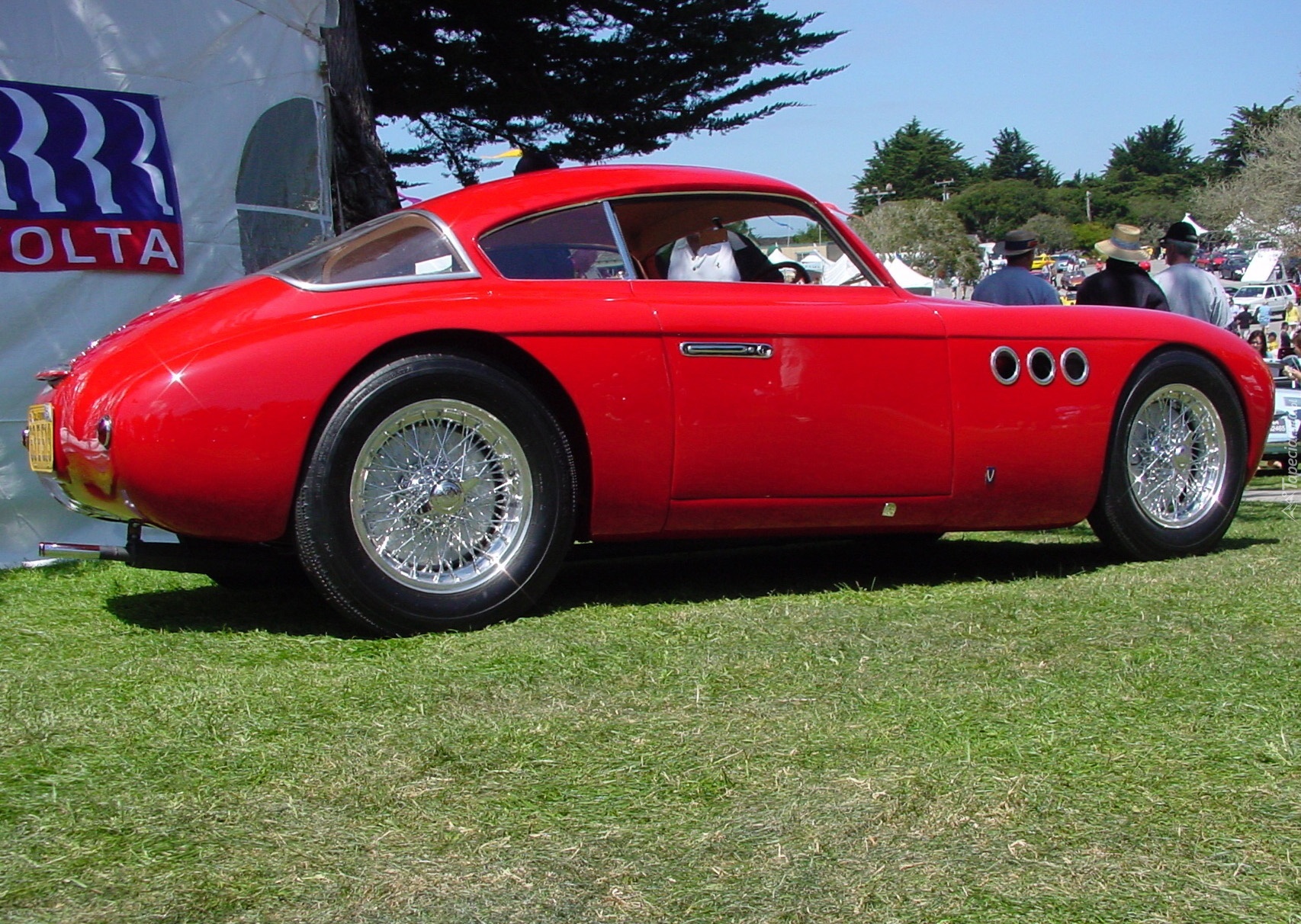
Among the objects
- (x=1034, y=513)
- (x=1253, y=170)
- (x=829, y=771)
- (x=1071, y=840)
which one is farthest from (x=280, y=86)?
(x=1253, y=170)

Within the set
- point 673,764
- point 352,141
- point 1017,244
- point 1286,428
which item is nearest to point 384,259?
point 673,764

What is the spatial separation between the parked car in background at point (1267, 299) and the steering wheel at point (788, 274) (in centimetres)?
3964

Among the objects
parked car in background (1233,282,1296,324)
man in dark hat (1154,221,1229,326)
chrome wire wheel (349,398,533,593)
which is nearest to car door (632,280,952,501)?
chrome wire wheel (349,398,533,593)

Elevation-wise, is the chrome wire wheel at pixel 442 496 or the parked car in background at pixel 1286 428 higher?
the chrome wire wheel at pixel 442 496

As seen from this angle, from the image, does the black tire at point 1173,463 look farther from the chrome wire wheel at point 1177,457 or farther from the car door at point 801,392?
the car door at point 801,392

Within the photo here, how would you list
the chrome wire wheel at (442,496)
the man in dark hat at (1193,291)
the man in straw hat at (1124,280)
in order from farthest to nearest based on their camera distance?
the man in dark hat at (1193,291) < the man in straw hat at (1124,280) < the chrome wire wheel at (442,496)

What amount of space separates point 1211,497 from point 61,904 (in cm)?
457

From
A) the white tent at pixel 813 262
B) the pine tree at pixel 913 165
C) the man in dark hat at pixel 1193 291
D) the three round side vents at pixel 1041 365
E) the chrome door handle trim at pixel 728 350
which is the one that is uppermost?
the pine tree at pixel 913 165

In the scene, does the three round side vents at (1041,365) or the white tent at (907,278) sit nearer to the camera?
the three round side vents at (1041,365)

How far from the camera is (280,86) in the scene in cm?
712

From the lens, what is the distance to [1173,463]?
531 centimetres

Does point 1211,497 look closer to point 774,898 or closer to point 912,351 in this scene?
point 912,351

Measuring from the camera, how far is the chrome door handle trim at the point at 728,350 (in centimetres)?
425

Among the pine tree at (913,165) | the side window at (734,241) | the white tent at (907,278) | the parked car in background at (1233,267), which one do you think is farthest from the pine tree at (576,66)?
the pine tree at (913,165)
